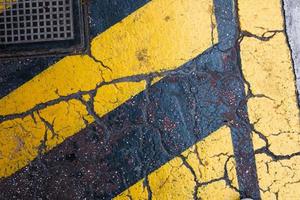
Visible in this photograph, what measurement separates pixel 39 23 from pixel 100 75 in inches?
20.8

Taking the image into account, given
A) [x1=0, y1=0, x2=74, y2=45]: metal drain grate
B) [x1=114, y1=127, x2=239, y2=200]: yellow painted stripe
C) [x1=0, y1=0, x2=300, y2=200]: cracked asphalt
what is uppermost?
[x1=0, y1=0, x2=74, y2=45]: metal drain grate

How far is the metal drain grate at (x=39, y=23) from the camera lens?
3.07 metres

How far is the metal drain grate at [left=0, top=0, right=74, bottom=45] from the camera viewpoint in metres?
3.07

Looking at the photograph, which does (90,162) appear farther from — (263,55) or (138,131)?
(263,55)

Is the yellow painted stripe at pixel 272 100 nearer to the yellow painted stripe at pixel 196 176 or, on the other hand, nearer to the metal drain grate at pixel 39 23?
the yellow painted stripe at pixel 196 176

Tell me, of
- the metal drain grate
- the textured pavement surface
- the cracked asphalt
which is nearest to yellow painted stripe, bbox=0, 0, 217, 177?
the cracked asphalt

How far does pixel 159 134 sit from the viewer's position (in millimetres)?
2982

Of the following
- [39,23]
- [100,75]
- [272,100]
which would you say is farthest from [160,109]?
[39,23]

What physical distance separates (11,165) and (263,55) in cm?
175

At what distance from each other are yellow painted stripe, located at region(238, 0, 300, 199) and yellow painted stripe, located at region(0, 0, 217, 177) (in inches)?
11.3

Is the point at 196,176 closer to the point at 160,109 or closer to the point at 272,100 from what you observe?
the point at 160,109

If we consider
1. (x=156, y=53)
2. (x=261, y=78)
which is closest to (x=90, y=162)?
(x=156, y=53)

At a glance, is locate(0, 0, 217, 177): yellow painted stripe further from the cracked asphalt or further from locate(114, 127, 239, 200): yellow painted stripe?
locate(114, 127, 239, 200): yellow painted stripe

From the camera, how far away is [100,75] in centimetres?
304
